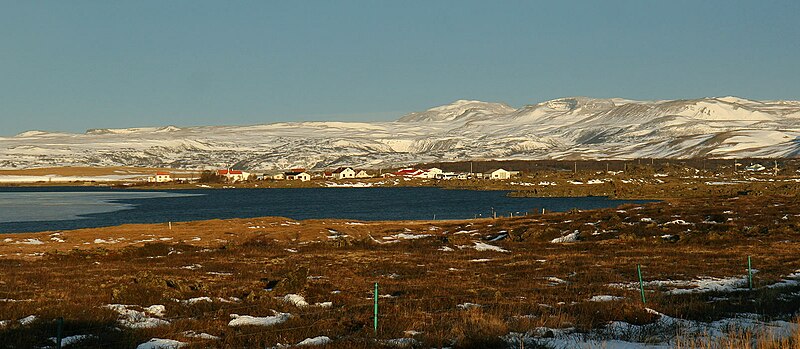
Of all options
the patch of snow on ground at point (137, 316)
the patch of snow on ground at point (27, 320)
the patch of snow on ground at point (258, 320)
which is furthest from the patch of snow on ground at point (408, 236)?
the patch of snow on ground at point (27, 320)

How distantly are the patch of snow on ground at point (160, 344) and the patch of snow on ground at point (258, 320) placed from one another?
225 centimetres

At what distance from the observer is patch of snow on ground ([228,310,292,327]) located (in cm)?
1878

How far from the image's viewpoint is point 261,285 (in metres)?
26.7

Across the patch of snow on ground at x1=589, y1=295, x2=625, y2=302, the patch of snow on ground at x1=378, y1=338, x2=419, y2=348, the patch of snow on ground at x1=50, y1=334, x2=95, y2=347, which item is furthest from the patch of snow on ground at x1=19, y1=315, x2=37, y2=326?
the patch of snow on ground at x1=589, y1=295, x2=625, y2=302

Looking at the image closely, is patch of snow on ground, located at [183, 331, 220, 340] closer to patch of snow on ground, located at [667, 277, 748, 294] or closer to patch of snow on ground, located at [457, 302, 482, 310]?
patch of snow on ground, located at [457, 302, 482, 310]

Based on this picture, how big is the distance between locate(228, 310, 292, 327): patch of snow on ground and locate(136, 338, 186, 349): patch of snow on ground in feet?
7.37

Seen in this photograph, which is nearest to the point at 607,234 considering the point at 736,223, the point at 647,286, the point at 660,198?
the point at 736,223

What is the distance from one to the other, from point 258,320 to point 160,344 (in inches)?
140

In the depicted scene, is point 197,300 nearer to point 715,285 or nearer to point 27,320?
point 27,320

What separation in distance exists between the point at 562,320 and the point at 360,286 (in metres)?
9.86

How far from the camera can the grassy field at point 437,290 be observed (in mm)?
16828

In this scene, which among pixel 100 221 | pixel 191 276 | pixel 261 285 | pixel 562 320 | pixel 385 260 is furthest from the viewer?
pixel 100 221

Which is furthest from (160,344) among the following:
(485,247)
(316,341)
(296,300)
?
(485,247)

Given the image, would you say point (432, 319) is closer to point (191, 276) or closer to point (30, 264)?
point (191, 276)
